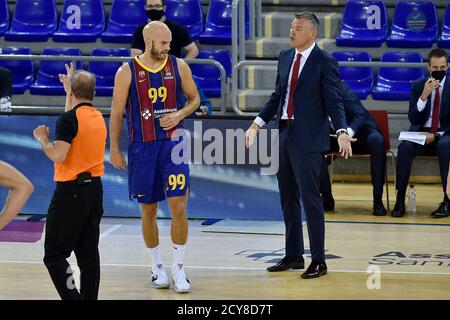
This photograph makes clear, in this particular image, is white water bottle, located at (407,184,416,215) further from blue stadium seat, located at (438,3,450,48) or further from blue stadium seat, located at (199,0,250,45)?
blue stadium seat, located at (199,0,250,45)

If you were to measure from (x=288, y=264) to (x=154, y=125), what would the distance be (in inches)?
66.8

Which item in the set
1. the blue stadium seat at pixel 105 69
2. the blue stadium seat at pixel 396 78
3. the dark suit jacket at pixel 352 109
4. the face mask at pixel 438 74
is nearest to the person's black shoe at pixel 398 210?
the dark suit jacket at pixel 352 109

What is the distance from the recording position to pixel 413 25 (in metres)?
14.1

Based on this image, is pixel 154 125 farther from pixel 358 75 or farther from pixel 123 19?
pixel 123 19

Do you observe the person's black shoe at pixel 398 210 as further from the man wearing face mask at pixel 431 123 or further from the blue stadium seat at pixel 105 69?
the blue stadium seat at pixel 105 69

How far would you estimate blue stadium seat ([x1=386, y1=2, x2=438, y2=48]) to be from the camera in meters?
14.0

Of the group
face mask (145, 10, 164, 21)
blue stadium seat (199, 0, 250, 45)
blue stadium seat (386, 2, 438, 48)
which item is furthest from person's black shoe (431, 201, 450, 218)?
blue stadium seat (199, 0, 250, 45)

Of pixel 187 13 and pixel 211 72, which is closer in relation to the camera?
pixel 211 72

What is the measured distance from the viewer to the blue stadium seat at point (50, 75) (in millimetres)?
14070

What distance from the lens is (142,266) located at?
899 centimetres

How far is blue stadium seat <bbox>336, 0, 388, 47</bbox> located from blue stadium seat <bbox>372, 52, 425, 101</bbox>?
0.50 meters

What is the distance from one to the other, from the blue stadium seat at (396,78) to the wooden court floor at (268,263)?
2259 mm

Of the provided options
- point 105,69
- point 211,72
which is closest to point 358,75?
point 211,72
